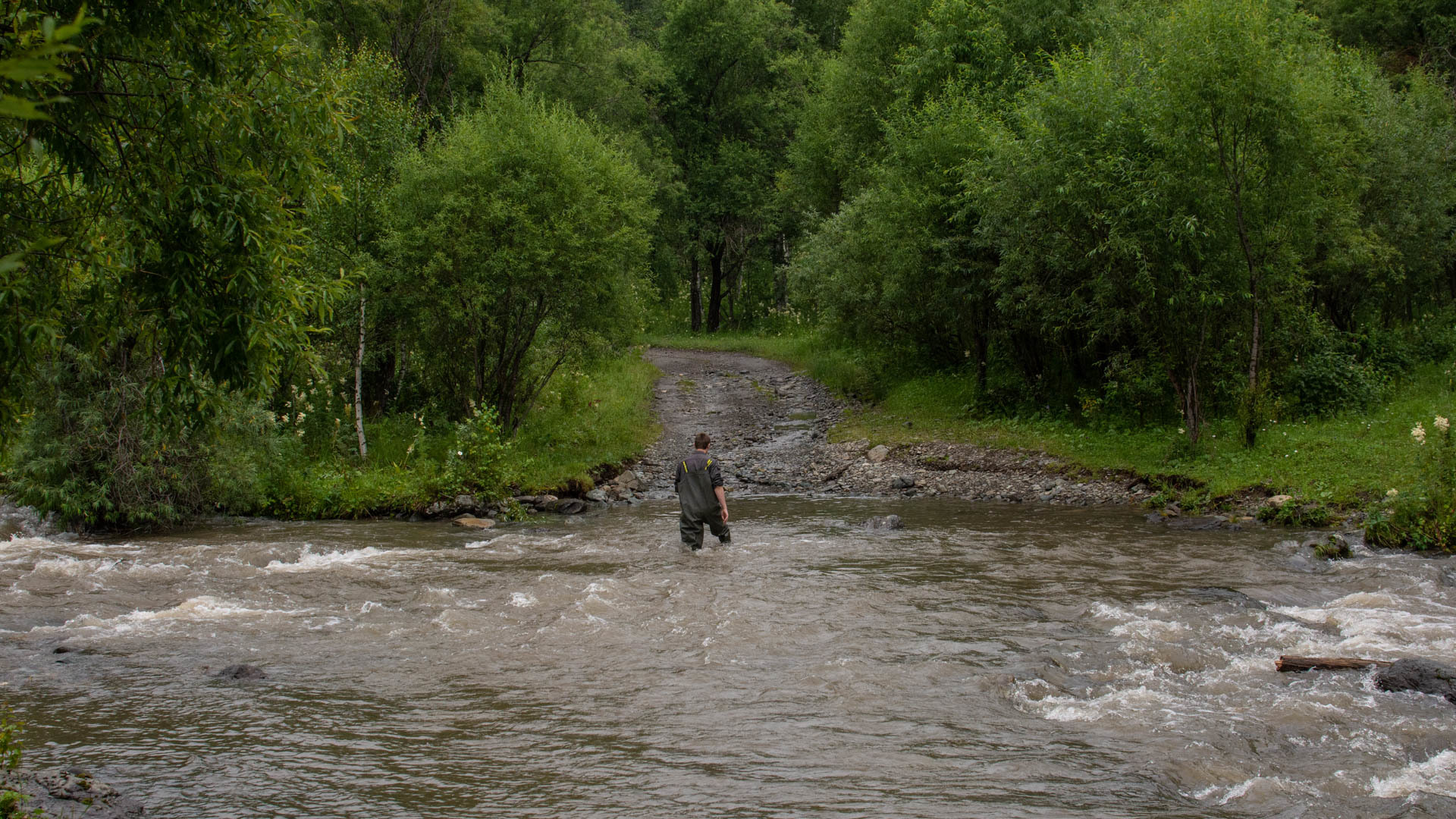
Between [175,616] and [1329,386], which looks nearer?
[175,616]

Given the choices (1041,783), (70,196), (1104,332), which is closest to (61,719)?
(70,196)

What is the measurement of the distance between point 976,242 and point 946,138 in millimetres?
3277

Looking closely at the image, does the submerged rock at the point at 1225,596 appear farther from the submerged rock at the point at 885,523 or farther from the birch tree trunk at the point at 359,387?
the birch tree trunk at the point at 359,387

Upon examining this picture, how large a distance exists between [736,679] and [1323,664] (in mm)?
4960

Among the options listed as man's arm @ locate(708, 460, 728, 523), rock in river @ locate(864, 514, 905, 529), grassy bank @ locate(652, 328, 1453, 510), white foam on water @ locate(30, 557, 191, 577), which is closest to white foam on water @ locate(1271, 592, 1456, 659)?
grassy bank @ locate(652, 328, 1453, 510)

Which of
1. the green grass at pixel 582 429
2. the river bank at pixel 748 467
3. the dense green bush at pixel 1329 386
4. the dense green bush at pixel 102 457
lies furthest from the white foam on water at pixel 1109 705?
the dense green bush at pixel 1329 386

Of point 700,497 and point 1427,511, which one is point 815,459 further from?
point 1427,511

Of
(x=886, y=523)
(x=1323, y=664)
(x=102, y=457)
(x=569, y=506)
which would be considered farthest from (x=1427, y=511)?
(x=102, y=457)

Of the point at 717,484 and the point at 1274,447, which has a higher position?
the point at 1274,447

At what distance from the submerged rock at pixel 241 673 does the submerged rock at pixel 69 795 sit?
2439 mm

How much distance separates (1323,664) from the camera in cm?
843

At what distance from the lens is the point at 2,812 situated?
4.69 meters

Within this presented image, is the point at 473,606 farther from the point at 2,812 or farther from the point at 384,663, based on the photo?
the point at 2,812

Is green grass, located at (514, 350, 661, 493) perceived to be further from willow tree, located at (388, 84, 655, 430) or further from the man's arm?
the man's arm
